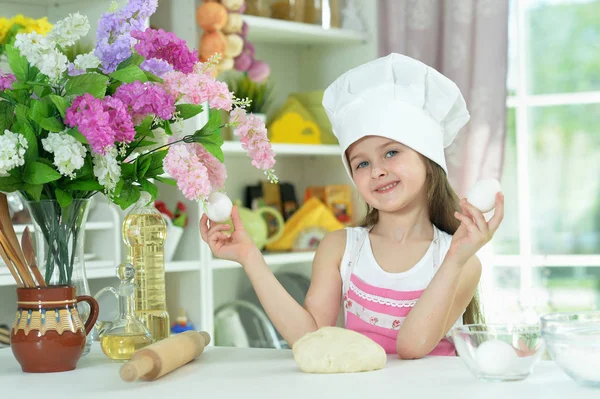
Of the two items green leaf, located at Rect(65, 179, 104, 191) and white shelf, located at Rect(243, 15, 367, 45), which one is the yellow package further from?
green leaf, located at Rect(65, 179, 104, 191)

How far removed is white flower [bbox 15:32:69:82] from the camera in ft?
3.93

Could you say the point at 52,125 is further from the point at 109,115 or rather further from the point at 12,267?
the point at 12,267

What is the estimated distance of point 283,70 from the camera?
3613 mm

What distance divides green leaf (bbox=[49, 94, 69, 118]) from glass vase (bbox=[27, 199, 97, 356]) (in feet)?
0.46

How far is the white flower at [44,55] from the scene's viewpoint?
1.20 metres

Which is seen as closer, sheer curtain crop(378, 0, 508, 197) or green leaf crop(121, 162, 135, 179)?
green leaf crop(121, 162, 135, 179)

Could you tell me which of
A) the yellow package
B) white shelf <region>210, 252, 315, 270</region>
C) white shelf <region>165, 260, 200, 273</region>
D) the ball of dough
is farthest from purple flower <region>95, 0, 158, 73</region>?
the yellow package

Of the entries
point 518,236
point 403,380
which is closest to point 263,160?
point 403,380

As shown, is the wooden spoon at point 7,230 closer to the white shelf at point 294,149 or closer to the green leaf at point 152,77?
the green leaf at point 152,77

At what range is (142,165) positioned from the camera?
4.18 ft

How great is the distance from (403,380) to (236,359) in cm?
31

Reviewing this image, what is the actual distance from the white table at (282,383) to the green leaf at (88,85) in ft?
1.24

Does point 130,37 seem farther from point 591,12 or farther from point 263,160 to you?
point 591,12

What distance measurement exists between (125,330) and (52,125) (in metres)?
0.33
